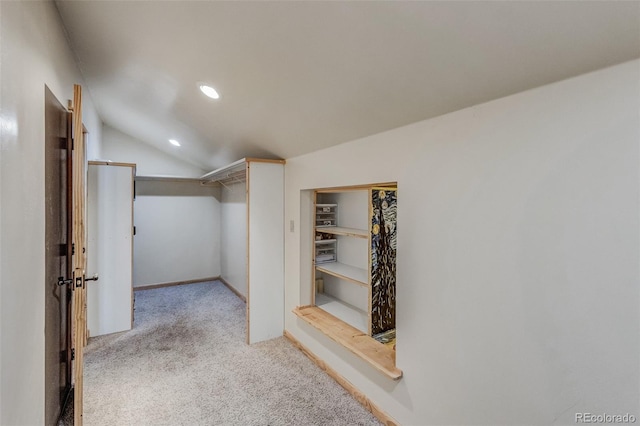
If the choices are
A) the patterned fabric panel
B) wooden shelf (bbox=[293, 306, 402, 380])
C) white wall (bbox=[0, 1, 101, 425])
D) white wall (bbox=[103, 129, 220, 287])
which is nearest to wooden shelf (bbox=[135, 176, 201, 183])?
white wall (bbox=[103, 129, 220, 287])

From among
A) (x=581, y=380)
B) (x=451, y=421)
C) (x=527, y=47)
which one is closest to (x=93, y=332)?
(x=451, y=421)

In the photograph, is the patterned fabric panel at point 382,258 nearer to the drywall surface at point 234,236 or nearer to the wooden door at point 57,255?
the wooden door at point 57,255

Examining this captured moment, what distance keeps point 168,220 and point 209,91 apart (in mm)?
3515

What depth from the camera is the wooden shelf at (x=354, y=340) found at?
1968mm

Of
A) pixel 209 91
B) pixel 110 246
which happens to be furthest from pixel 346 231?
pixel 110 246

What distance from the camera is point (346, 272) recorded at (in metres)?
2.82

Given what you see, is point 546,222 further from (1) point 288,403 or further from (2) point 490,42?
(1) point 288,403

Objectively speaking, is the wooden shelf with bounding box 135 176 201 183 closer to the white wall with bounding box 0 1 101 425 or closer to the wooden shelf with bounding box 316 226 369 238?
the wooden shelf with bounding box 316 226 369 238

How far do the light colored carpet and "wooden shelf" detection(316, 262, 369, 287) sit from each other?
810 mm

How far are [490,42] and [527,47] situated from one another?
0.39 ft

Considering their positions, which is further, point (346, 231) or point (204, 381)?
point (346, 231)

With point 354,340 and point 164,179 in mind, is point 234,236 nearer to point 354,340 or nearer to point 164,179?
point 164,179

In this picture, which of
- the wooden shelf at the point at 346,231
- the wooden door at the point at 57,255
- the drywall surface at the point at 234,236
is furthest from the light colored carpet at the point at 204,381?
the wooden shelf at the point at 346,231

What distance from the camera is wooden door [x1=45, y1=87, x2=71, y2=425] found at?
5.05ft
